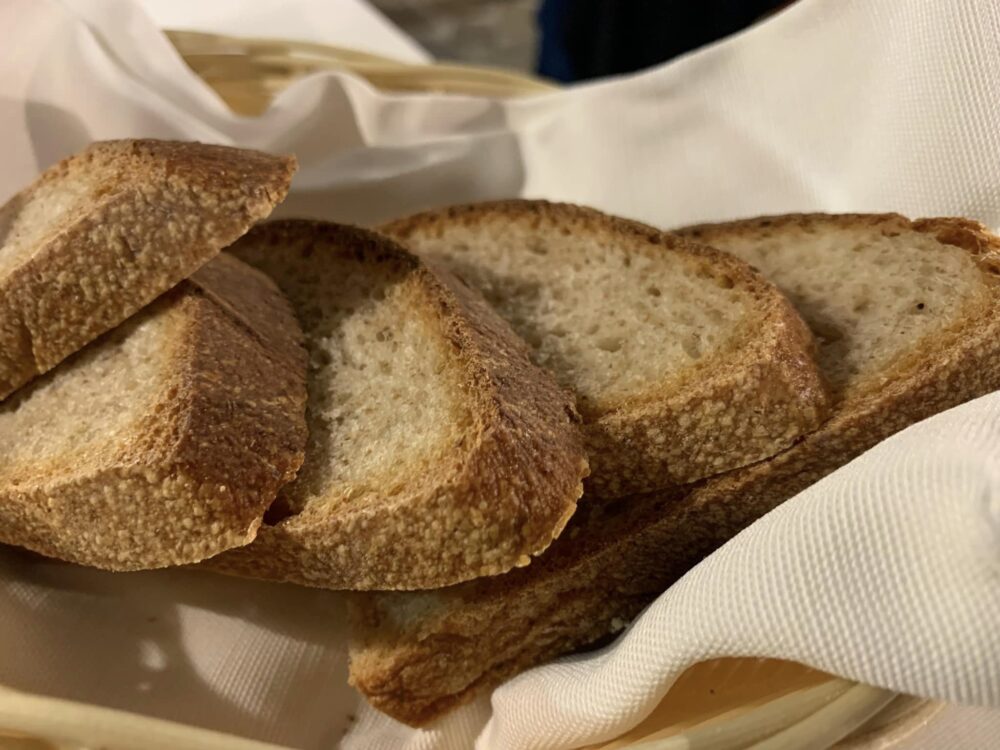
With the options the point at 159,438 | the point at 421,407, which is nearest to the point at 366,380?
the point at 421,407

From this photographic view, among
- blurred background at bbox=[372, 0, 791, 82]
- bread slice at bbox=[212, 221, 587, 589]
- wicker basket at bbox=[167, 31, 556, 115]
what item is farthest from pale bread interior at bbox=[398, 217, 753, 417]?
blurred background at bbox=[372, 0, 791, 82]

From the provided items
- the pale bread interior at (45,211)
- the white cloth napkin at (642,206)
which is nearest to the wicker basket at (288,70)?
the white cloth napkin at (642,206)

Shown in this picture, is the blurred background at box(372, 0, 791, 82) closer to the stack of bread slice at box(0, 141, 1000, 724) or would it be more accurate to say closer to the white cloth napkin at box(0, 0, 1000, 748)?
the white cloth napkin at box(0, 0, 1000, 748)

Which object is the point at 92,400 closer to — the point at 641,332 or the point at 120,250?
the point at 120,250

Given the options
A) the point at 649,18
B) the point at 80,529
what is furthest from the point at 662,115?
the point at 80,529

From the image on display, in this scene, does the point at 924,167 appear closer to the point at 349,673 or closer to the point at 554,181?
the point at 554,181

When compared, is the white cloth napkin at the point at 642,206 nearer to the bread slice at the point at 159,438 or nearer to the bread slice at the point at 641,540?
the bread slice at the point at 641,540
